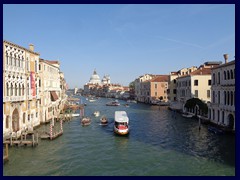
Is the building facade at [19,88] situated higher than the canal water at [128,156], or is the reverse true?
the building facade at [19,88]

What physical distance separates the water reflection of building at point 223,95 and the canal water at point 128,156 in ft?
9.47

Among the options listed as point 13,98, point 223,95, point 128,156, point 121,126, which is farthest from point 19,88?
point 223,95

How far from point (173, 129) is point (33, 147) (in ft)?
52.2

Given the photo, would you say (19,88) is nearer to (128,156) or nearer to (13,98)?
(13,98)

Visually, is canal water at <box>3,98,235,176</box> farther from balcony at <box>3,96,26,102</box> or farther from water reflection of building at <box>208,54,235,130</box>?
balcony at <box>3,96,26,102</box>

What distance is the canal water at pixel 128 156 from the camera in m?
14.8

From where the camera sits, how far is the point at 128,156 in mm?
17703

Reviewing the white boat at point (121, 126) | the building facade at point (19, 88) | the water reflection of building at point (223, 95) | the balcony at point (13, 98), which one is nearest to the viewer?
the balcony at point (13, 98)

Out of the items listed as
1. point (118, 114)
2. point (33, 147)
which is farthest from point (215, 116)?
point (33, 147)

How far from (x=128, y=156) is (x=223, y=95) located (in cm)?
1442

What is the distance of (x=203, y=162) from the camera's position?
640 inches

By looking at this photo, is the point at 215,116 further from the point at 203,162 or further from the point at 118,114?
the point at 203,162

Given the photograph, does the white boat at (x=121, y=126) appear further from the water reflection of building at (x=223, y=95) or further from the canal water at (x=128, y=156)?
the water reflection of building at (x=223, y=95)

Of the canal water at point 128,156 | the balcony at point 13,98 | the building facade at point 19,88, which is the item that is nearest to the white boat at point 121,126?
the canal water at point 128,156
